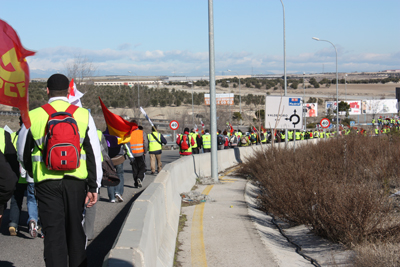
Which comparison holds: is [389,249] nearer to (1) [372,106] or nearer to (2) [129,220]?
(2) [129,220]

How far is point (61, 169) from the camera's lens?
4.21m

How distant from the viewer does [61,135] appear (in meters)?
4.20

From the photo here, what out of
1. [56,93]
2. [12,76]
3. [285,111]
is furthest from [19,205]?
[285,111]

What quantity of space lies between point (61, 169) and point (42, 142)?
0.37m

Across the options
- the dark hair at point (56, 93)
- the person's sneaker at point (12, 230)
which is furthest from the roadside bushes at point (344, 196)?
the person's sneaker at point (12, 230)

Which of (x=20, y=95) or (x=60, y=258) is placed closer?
(x=20, y=95)

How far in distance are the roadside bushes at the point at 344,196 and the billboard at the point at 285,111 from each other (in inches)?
125

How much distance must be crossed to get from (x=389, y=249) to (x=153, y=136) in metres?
11.5

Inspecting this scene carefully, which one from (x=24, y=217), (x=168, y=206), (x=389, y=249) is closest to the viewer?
(x=389, y=249)

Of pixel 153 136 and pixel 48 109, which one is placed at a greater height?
pixel 48 109

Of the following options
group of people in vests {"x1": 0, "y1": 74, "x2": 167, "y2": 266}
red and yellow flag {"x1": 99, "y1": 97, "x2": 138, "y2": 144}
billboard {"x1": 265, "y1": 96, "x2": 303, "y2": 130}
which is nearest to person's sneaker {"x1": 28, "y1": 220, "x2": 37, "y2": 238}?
red and yellow flag {"x1": 99, "y1": 97, "x2": 138, "y2": 144}

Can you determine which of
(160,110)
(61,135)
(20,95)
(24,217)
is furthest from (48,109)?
(160,110)

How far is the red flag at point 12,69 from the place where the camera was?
301 cm

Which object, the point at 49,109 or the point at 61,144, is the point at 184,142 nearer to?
the point at 49,109
